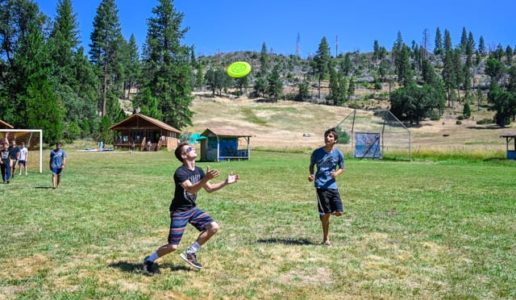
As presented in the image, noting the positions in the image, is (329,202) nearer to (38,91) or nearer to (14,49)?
(38,91)

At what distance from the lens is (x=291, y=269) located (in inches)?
260

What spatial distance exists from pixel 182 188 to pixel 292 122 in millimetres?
114107

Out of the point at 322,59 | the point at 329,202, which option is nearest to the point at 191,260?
the point at 329,202

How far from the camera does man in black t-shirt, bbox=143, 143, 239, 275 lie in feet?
19.7

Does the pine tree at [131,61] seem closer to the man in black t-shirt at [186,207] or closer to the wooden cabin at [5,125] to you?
the wooden cabin at [5,125]

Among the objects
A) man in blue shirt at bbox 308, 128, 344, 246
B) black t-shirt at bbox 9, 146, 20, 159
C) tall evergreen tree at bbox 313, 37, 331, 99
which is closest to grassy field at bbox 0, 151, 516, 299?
man in blue shirt at bbox 308, 128, 344, 246

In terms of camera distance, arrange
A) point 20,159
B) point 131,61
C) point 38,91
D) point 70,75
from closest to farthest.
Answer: point 20,159 → point 38,91 → point 70,75 → point 131,61

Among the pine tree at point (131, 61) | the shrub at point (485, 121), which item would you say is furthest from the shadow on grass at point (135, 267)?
the shrub at point (485, 121)

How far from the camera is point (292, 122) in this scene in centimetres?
11969

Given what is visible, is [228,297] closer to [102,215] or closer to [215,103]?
[102,215]

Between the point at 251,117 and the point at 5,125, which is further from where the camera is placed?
the point at 251,117

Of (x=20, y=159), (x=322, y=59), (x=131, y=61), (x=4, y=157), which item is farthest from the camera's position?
(x=322, y=59)

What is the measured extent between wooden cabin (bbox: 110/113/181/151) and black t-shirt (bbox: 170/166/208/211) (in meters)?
53.3

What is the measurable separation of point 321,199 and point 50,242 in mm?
4452
